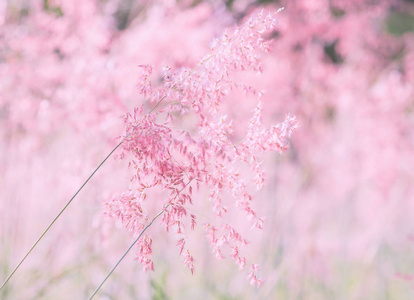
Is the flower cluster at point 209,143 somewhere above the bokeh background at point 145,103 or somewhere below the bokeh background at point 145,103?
below

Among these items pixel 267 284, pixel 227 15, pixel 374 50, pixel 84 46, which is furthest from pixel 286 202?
pixel 374 50

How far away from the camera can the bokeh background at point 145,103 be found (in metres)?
4.82

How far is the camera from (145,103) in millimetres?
5223

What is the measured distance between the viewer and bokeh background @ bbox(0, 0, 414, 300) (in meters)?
4.82

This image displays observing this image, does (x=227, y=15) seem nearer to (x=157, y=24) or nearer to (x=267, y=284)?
(x=157, y=24)

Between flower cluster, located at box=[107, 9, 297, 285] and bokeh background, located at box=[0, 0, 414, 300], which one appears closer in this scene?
flower cluster, located at box=[107, 9, 297, 285]

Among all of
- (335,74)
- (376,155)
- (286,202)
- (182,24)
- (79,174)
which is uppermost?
(335,74)

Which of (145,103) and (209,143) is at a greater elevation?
(145,103)

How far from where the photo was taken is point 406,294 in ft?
29.6

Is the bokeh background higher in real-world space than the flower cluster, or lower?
higher

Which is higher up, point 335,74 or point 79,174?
point 335,74

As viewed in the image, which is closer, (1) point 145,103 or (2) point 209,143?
(2) point 209,143

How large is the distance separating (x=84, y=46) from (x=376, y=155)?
4.72m

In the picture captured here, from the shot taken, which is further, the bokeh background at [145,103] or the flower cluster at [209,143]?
the bokeh background at [145,103]
